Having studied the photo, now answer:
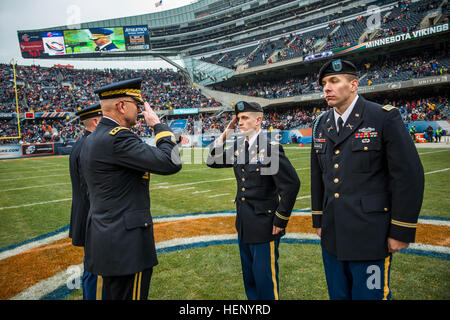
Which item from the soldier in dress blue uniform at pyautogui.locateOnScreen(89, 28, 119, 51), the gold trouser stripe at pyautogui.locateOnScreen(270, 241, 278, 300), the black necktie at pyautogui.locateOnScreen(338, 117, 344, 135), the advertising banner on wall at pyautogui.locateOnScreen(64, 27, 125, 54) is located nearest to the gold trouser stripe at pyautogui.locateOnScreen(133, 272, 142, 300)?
the gold trouser stripe at pyautogui.locateOnScreen(270, 241, 278, 300)

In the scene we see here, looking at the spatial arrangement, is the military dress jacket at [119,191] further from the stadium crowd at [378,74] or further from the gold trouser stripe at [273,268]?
the stadium crowd at [378,74]

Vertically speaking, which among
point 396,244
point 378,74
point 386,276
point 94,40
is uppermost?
point 94,40

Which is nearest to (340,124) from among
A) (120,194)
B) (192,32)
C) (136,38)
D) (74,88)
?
(120,194)

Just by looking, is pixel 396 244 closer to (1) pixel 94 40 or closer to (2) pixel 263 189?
(2) pixel 263 189

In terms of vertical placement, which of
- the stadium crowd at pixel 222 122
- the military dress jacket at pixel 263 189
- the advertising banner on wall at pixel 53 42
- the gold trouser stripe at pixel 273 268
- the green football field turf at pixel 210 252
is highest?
the advertising banner on wall at pixel 53 42

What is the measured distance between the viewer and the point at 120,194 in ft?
6.82

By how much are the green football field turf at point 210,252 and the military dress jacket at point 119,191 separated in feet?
4.88

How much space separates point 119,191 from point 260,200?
1392 mm

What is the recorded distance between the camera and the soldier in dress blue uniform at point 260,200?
2660 millimetres

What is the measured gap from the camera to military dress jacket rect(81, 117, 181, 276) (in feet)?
6.63

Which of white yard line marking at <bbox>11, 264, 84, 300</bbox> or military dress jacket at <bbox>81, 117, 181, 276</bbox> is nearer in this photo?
military dress jacket at <bbox>81, 117, 181, 276</bbox>

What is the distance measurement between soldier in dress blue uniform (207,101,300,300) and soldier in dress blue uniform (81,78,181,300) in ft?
3.29

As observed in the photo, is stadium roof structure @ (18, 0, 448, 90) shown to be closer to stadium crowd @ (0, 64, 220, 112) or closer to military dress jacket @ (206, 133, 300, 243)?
stadium crowd @ (0, 64, 220, 112)

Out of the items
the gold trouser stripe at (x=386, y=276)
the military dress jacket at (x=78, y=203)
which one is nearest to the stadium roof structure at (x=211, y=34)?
the gold trouser stripe at (x=386, y=276)
